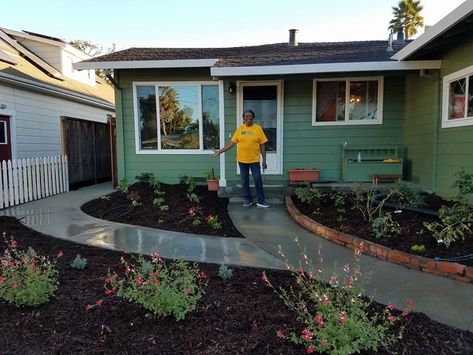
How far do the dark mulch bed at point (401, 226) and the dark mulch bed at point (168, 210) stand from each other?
1327 millimetres

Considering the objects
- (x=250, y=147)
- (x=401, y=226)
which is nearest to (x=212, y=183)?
(x=250, y=147)

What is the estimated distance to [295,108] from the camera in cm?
813

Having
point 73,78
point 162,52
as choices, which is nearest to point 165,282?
point 162,52

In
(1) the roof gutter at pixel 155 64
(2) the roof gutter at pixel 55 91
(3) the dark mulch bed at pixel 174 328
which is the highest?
(1) the roof gutter at pixel 155 64

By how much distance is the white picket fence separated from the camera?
7.23 meters

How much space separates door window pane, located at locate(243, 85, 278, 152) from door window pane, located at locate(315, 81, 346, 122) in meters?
0.94

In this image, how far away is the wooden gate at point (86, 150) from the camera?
983cm

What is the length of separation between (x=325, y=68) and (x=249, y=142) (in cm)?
203

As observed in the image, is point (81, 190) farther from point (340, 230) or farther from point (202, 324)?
point (202, 324)

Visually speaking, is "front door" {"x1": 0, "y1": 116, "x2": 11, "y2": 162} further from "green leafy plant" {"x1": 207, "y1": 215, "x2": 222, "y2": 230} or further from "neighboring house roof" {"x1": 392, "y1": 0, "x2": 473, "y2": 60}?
"neighboring house roof" {"x1": 392, "y1": 0, "x2": 473, "y2": 60}

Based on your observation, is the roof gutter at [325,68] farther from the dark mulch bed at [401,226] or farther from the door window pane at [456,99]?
the dark mulch bed at [401,226]

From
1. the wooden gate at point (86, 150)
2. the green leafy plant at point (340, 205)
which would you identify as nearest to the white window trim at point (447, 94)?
the green leafy plant at point (340, 205)

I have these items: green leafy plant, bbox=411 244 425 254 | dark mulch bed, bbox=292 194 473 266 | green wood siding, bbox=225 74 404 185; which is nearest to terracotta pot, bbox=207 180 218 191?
green wood siding, bbox=225 74 404 185

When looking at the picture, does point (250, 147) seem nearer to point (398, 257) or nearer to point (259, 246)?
point (259, 246)
